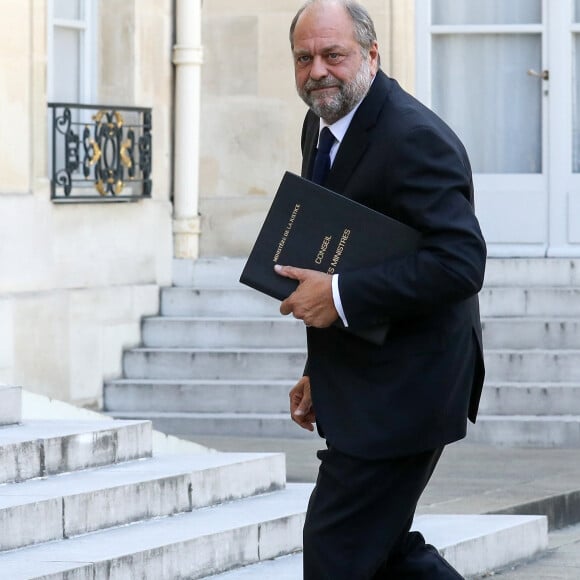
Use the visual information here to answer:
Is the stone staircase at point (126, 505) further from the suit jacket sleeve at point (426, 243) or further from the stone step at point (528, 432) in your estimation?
the stone step at point (528, 432)

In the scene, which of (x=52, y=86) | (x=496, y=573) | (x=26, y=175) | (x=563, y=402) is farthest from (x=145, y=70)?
(x=496, y=573)

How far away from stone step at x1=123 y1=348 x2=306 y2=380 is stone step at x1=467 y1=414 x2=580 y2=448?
3.96ft

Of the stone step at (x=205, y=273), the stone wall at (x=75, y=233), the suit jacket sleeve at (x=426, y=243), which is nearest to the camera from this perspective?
the suit jacket sleeve at (x=426, y=243)

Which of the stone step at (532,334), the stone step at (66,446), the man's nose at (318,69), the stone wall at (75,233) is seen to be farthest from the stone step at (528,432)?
the man's nose at (318,69)

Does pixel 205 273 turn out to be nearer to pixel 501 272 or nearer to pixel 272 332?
pixel 272 332

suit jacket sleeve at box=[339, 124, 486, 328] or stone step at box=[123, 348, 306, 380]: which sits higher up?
suit jacket sleeve at box=[339, 124, 486, 328]

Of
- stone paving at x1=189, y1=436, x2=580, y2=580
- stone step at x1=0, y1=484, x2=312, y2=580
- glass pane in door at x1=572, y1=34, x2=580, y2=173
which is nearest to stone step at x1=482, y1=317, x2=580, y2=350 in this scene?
stone paving at x1=189, y1=436, x2=580, y2=580

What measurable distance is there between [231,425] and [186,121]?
220cm

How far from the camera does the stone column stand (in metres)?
11.3

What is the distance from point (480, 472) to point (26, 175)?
2968mm

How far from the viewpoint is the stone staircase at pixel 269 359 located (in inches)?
401

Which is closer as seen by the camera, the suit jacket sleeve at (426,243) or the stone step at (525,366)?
the suit jacket sleeve at (426,243)

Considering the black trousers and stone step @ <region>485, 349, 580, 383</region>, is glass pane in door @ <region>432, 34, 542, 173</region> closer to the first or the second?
stone step @ <region>485, 349, 580, 383</region>

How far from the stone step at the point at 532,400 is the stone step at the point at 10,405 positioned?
3.67 meters
